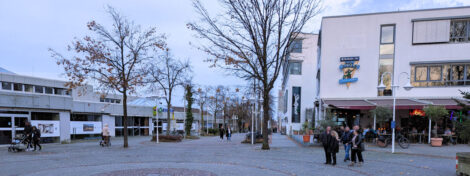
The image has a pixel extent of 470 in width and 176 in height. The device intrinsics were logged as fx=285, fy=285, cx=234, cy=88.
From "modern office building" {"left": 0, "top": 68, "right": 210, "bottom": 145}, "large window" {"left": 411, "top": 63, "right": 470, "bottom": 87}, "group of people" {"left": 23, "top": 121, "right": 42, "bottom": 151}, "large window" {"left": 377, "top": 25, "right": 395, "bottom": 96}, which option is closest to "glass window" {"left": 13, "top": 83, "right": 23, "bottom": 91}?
"modern office building" {"left": 0, "top": 68, "right": 210, "bottom": 145}

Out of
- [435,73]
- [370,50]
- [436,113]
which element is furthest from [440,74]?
[436,113]

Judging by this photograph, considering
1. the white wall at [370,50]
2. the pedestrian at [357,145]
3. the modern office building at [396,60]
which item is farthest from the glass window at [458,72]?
the pedestrian at [357,145]

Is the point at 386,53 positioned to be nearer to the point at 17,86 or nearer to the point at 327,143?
the point at 327,143

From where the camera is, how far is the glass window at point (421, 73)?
73.0ft

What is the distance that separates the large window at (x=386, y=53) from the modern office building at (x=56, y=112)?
20.6 meters

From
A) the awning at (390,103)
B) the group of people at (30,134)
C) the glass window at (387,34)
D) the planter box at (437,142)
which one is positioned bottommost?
the planter box at (437,142)

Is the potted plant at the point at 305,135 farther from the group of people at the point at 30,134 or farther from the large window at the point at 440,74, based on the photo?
the group of people at the point at 30,134

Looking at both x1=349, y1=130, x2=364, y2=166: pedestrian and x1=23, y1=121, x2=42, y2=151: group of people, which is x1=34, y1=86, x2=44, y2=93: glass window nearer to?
x1=23, y1=121, x2=42, y2=151: group of people

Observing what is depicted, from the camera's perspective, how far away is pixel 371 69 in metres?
23.0

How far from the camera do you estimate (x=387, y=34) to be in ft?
75.9

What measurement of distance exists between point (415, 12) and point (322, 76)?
8571 mm

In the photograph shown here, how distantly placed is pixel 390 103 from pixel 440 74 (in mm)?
5034

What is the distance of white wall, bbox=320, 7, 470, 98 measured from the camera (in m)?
21.7

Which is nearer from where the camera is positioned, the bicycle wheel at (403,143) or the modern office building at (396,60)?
the bicycle wheel at (403,143)
